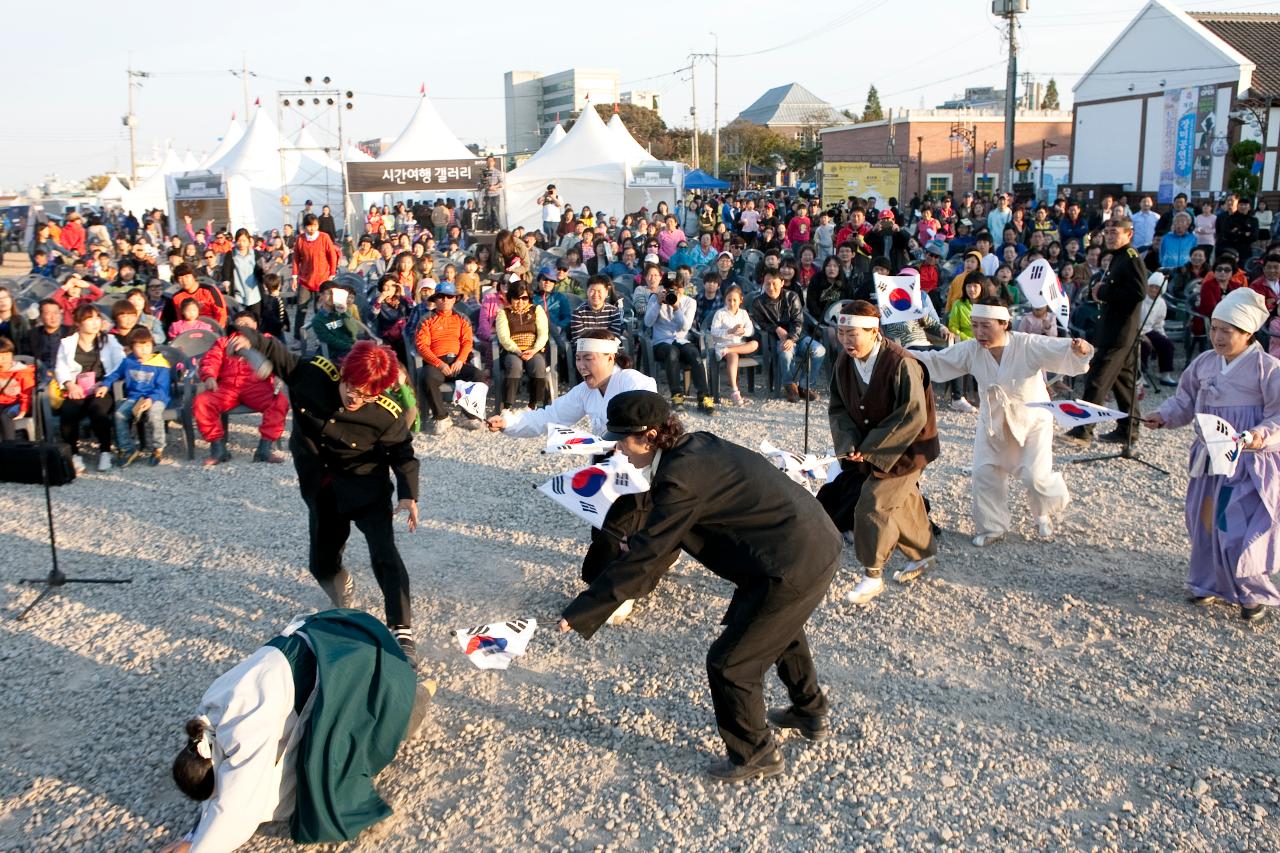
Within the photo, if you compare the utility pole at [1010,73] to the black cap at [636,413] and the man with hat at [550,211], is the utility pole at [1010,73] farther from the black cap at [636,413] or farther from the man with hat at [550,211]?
the black cap at [636,413]

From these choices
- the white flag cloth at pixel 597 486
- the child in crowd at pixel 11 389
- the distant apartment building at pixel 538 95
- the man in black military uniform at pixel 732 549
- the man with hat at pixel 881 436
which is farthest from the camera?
the distant apartment building at pixel 538 95

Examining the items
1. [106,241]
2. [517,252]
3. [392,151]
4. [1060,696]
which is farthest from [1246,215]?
[106,241]

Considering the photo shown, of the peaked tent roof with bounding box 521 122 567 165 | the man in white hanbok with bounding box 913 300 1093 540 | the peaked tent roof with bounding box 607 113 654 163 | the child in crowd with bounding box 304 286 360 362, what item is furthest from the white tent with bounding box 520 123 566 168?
the man in white hanbok with bounding box 913 300 1093 540

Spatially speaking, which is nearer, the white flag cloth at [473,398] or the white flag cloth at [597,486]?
the white flag cloth at [597,486]

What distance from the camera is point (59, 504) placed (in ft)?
25.8

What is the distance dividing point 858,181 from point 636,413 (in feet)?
74.3

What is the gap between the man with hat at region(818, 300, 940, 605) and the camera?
5.42 meters

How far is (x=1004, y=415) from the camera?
6.29m

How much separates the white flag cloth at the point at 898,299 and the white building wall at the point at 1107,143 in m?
29.2

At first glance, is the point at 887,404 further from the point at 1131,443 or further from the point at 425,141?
the point at 425,141

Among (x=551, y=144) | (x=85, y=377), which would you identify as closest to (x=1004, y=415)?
(x=85, y=377)

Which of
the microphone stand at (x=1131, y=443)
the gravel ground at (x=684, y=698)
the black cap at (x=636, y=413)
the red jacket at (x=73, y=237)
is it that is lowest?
the gravel ground at (x=684, y=698)

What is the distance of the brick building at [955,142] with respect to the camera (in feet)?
159

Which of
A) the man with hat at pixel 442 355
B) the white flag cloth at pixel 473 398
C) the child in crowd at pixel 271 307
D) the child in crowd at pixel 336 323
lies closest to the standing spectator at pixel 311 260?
the child in crowd at pixel 271 307
